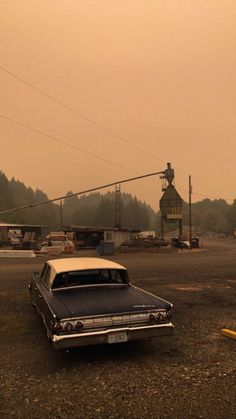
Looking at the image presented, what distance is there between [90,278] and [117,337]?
171 centimetres

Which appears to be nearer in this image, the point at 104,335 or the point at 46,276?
the point at 104,335

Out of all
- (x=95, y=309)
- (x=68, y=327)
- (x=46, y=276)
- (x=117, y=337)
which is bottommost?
(x=117, y=337)

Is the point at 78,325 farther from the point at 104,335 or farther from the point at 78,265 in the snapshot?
the point at 78,265

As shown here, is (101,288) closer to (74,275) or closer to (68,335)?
(74,275)

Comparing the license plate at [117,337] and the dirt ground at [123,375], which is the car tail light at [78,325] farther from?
the dirt ground at [123,375]

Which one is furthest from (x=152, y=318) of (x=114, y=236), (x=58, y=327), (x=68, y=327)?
(x=114, y=236)

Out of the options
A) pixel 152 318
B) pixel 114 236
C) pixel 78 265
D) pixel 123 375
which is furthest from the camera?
pixel 114 236

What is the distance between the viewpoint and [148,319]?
5723 millimetres

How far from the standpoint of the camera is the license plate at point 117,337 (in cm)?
541

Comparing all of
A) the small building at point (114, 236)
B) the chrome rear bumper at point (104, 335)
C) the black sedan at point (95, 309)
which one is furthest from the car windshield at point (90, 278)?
the small building at point (114, 236)

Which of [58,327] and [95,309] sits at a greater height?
[95,309]

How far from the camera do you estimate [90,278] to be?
6953 millimetres

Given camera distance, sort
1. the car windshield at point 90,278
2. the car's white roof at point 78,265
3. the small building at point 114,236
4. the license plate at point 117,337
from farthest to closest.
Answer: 1. the small building at point 114,236
2. the car's white roof at point 78,265
3. the car windshield at point 90,278
4. the license plate at point 117,337

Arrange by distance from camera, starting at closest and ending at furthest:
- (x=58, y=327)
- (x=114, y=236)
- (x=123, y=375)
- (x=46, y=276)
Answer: (x=123, y=375) → (x=58, y=327) → (x=46, y=276) → (x=114, y=236)
